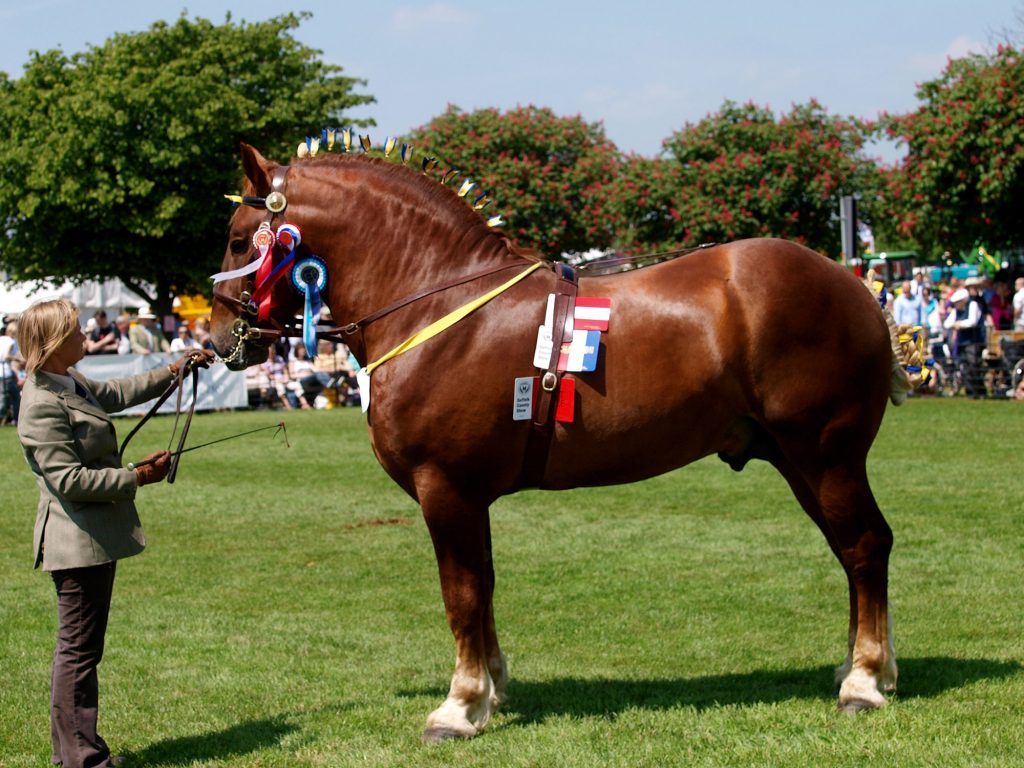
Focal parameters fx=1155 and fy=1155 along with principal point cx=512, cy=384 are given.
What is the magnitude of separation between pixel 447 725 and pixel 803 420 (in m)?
2.01

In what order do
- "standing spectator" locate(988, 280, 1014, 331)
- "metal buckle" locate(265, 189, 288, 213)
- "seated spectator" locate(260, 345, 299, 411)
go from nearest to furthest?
"metal buckle" locate(265, 189, 288, 213), "standing spectator" locate(988, 280, 1014, 331), "seated spectator" locate(260, 345, 299, 411)

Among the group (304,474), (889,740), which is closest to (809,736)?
(889,740)

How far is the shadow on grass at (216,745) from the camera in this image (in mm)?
4770

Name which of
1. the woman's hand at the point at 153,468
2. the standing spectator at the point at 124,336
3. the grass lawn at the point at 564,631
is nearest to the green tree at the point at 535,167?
the standing spectator at the point at 124,336

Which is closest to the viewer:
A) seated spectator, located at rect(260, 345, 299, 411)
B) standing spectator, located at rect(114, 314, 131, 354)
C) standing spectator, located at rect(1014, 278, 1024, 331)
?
standing spectator, located at rect(1014, 278, 1024, 331)

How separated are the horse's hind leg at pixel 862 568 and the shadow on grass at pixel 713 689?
0.88 ft

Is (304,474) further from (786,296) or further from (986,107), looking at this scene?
(986,107)

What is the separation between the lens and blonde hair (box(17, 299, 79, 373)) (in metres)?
4.53

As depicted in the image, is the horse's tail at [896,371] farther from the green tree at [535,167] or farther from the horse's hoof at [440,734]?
the green tree at [535,167]

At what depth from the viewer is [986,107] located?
21234 millimetres

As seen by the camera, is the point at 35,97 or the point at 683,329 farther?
the point at 35,97

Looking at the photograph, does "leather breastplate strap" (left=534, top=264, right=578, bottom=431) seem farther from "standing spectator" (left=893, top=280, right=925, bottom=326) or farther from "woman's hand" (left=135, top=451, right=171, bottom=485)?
"standing spectator" (left=893, top=280, right=925, bottom=326)

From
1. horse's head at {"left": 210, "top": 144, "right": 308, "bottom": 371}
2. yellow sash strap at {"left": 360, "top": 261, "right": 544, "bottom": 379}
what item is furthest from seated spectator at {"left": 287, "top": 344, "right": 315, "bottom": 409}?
yellow sash strap at {"left": 360, "top": 261, "right": 544, "bottom": 379}

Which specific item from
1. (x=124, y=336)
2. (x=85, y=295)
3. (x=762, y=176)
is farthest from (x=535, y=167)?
(x=85, y=295)
